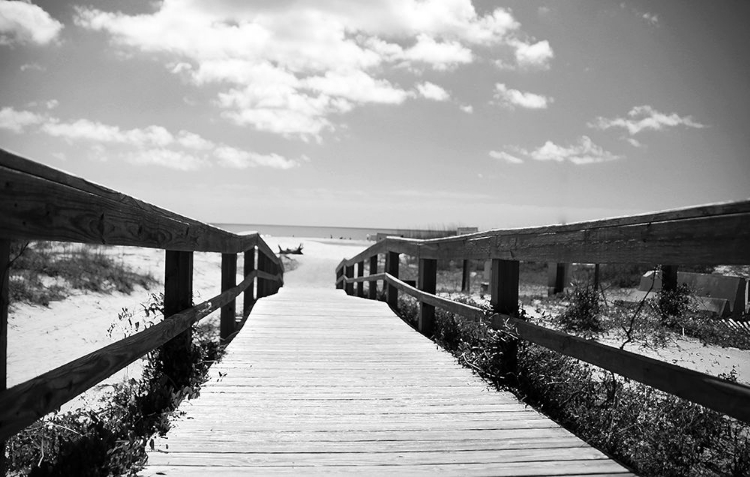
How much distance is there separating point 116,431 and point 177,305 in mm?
1130

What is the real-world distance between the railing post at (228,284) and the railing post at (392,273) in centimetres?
280

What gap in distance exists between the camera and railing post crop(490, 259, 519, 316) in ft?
13.0

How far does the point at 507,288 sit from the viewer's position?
13.1 ft

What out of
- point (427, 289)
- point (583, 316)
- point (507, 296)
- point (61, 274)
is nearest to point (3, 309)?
point (507, 296)

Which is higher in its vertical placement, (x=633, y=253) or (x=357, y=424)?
(x=633, y=253)

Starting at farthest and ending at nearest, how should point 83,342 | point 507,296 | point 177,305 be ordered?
point 83,342, point 507,296, point 177,305

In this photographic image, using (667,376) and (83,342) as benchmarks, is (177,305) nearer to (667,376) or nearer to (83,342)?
(667,376)

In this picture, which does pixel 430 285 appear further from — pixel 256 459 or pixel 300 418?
pixel 256 459

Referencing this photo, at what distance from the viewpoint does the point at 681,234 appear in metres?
2.16

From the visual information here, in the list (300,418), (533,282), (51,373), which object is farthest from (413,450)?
(533,282)

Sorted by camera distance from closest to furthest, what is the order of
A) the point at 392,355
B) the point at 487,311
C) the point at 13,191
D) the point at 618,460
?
the point at 13,191 → the point at 618,460 → the point at 487,311 → the point at 392,355

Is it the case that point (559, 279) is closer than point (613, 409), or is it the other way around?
point (613, 409)

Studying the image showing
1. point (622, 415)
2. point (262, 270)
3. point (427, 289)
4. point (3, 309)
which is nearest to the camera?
point (3, 309)

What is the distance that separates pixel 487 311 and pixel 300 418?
1753mm
